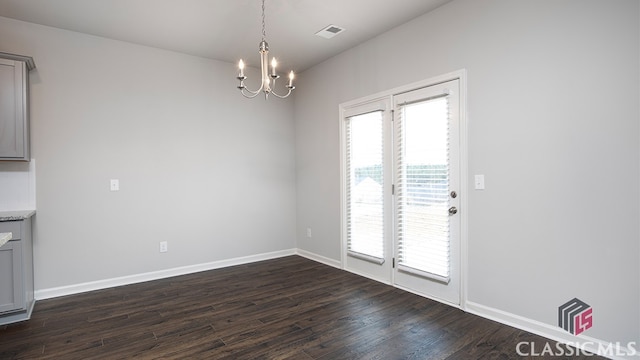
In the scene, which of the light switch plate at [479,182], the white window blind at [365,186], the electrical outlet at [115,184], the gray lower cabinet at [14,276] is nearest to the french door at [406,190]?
the white window blind at [365,186]

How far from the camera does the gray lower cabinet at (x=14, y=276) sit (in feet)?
9.21

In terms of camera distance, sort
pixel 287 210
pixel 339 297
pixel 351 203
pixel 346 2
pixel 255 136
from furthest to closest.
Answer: pixel 287 210
pixel 255 136
pixel 351 203
pixel 339 297
pixel 346 2

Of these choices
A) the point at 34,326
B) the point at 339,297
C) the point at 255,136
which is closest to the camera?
the point at 34,326

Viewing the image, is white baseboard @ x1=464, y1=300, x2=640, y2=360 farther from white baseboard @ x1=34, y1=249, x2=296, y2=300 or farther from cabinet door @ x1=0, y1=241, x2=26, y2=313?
cabinet door @ x1=0, y1=241, x2=26, y2=313

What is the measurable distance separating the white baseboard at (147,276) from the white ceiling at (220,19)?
110 inches

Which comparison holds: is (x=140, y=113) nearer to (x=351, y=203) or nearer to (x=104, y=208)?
(x=104, y=208)

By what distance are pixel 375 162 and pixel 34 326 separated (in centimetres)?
361

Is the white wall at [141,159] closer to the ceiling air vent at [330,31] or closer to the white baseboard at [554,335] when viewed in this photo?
the ceiling air vent at [330,31]

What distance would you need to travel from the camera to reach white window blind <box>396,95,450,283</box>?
3.15 m

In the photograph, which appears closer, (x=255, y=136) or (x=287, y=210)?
(x=255, y=136)

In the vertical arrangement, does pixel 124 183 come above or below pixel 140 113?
below

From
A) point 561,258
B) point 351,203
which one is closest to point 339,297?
point 351,203

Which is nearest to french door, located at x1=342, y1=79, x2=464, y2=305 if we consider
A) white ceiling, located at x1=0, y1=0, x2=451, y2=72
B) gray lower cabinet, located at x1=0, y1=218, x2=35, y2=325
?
white ceiling, located at x1=0, y1=0, x2=451, y2=72

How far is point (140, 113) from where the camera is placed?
4.03 metres
